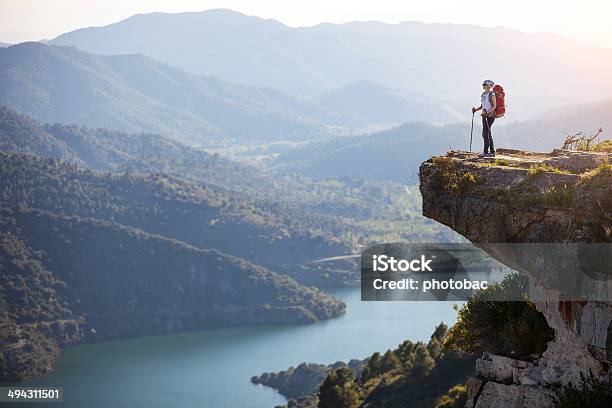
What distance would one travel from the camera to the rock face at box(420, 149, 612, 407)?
6566mm

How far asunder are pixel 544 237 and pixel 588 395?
47.5 inches

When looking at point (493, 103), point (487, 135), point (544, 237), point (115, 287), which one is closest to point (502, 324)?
point (487, 135)

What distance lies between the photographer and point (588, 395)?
6641mm

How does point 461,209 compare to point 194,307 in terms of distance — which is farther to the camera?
point 194,307

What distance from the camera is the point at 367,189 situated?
177 meters

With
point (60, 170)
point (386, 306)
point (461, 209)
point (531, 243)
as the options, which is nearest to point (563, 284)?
point (531, 243)

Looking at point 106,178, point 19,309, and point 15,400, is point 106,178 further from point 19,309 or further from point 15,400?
point 15,400

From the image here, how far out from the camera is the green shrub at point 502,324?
7.97 m

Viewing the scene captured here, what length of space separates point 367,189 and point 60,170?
6746 centimetres

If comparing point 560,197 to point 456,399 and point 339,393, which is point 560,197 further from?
point 339,393

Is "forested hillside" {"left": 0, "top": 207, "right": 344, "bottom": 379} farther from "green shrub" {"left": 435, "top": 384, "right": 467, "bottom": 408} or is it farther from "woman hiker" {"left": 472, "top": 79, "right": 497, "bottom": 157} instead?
"woman hiker" {"left": 472, "top": 79, "right": 497, "bottom": 157}

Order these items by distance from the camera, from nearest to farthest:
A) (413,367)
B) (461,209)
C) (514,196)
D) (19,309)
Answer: (514,196) → (461,209) → (413,367) → (19,309)

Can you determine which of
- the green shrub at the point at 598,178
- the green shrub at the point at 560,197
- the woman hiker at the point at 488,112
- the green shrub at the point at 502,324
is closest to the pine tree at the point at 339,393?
the green shrub at the point at 502,324

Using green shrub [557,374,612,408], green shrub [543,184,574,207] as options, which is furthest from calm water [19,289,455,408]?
green shrub [543,184,574,207]
